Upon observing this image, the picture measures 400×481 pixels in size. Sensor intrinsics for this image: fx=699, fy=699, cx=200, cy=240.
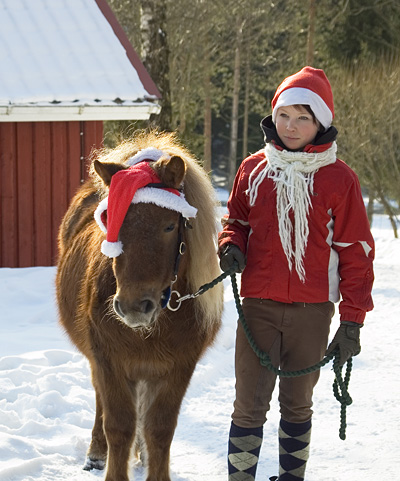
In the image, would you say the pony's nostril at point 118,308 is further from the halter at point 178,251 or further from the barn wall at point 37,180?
the barn wall at point 37,180

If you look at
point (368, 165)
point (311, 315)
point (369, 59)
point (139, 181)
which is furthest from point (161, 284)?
point (369, 59)

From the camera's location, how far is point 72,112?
888 centimetres

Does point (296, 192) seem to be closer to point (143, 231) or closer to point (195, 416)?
point (143, 231)

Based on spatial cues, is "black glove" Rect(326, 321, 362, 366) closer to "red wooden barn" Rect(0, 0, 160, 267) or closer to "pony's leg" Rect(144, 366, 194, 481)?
"pony's leg" Rect(144, 366, 194, 481)

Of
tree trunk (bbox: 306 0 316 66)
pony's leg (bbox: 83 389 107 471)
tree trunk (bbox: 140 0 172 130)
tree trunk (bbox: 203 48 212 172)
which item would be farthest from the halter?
tree trunk (bbox: 203 48 212 172)

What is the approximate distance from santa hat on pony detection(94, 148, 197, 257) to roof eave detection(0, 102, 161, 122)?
5.97m

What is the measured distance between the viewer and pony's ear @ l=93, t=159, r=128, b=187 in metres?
2.96

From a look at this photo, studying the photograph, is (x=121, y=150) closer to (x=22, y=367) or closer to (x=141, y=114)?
(x=22, y=367)

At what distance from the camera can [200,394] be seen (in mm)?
5031

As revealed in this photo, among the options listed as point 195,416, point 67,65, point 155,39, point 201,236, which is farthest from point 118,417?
point 155,39

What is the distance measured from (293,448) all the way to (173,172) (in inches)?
52.3

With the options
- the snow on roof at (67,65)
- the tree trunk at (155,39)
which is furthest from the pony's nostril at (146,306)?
the tree trunk at (155,39)

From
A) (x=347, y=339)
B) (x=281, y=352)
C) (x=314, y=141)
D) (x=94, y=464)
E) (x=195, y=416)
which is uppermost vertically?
(x=314, y=141)

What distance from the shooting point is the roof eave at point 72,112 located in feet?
28.2
